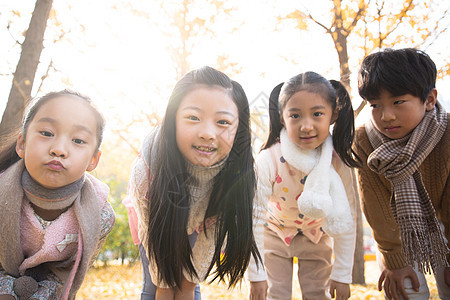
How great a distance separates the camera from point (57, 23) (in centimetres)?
501

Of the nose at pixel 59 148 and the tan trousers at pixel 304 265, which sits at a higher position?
the nose at pixel 59 148

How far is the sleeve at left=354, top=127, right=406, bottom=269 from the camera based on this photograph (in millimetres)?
2430

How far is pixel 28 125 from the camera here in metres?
1.90

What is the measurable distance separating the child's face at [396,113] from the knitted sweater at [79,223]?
1.70m

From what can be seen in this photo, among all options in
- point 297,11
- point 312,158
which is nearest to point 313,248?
point 312,158

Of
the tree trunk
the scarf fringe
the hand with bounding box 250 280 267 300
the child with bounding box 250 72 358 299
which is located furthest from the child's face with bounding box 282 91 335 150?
the tree trunk

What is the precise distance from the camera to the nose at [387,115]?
2129 mm

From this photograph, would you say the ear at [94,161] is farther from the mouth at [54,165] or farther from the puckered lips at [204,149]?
the puckered lips at [204,149]

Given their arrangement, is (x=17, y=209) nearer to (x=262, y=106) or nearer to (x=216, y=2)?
(x=262, y=106)

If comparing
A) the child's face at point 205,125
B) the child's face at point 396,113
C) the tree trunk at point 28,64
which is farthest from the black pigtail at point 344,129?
→ the tree trunk at point 28,64

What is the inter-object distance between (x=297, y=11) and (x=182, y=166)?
12.9 feet

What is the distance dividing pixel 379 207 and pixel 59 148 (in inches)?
78.8

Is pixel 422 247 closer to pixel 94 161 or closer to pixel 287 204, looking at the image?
pixel 287 204

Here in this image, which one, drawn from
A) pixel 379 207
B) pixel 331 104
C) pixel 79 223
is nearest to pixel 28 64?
pixel 79 223
